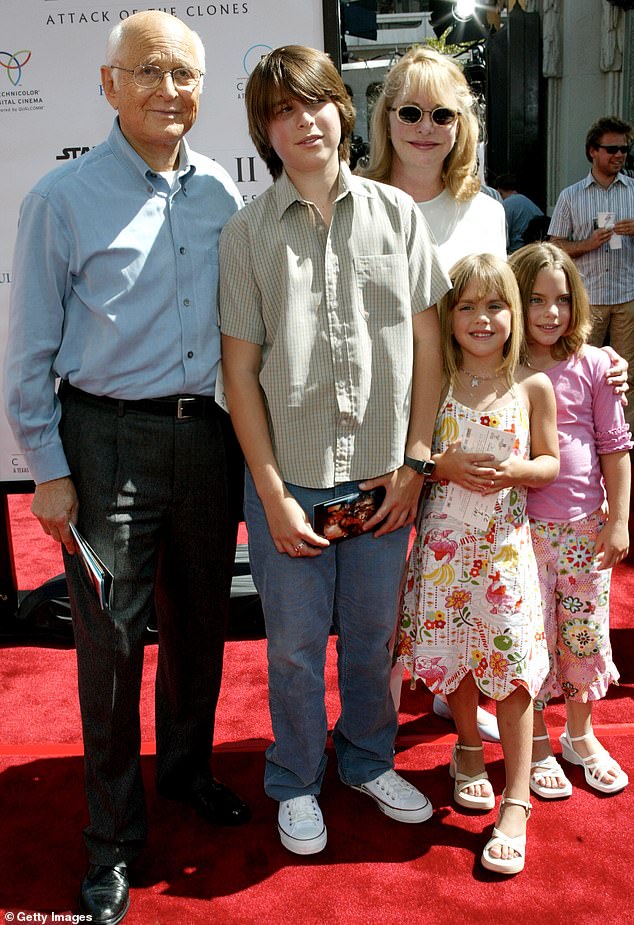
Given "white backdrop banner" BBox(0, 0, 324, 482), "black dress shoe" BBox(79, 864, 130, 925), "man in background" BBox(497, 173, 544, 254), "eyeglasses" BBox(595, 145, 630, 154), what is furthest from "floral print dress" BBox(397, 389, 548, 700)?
"man in background" BBox(497, 173, 544, 254)

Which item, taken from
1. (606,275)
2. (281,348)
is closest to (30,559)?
(281,348)

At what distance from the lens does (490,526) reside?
6.97ft

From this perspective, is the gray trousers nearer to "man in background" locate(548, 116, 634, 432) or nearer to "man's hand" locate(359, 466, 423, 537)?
"man's hand" locate(359, 466, 423, 537)

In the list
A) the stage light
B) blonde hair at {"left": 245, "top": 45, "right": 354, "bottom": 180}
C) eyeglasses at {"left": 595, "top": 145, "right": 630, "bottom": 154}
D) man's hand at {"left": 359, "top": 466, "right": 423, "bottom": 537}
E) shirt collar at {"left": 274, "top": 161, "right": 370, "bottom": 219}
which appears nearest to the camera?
blonde hair at {"left": 245, "top": 45, "right": 354, "bottom": 180}

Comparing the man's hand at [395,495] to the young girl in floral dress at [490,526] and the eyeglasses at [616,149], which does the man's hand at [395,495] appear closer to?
the young girl in floral dress at [490,526]

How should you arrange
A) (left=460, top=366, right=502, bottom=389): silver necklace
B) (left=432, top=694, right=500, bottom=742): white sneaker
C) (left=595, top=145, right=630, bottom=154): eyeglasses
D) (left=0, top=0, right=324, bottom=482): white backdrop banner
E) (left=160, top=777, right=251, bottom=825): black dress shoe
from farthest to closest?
(left=595, top=145, right=630, bottom=154): eyeglasses < (left=0, top=0, right=324, bottom=482): white backdrop banner < (left=432, top=694, right=500, bottom=742): white sneaker < (left=160, top=777, right=251, bottom=825): black dress shoe < (left=460, top=366, right=502, bottom=389): silver necklace

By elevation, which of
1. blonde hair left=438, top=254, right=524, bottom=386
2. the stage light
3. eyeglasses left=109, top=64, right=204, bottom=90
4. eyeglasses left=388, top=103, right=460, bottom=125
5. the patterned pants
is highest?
the stage light

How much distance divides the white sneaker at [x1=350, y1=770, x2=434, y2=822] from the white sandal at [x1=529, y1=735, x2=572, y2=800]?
29 cm

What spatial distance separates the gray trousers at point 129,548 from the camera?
1.95 metres

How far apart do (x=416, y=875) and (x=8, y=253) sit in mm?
2394

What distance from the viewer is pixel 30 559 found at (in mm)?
4504

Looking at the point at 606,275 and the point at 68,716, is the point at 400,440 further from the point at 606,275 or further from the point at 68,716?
the point at 606,275

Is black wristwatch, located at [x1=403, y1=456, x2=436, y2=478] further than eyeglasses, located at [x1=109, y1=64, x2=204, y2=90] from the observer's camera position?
Yes

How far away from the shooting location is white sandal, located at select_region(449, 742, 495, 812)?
227 cm
